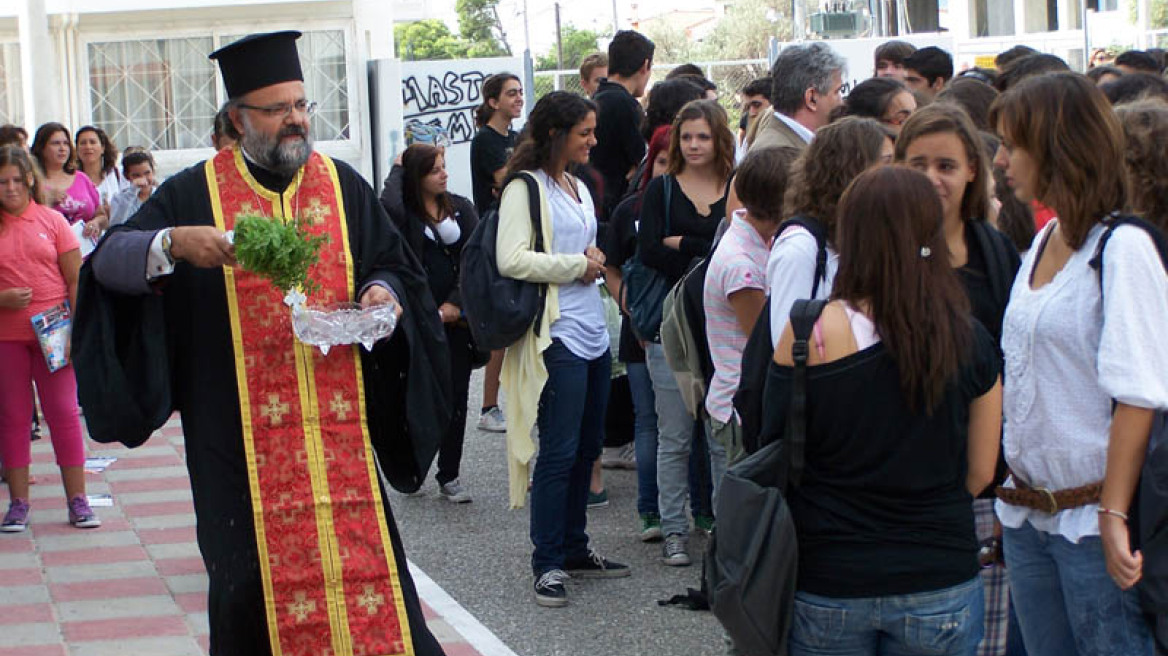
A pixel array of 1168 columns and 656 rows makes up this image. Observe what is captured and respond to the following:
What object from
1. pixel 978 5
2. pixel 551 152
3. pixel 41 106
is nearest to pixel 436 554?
pixel 551 152

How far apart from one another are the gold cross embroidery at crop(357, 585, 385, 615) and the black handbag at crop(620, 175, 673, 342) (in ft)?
8.82

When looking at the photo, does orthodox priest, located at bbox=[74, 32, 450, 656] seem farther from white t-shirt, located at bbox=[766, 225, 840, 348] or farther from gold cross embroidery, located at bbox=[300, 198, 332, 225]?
white t-shirt, located at bbox=[766, 225, 840, 348]

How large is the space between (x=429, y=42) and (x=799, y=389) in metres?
94.3

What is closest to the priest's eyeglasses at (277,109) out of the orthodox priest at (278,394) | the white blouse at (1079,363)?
the orthodox priest at (278,394)

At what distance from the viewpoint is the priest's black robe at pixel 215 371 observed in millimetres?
4168

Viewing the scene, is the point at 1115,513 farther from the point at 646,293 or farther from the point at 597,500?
the point at 597,500

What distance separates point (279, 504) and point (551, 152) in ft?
8.66

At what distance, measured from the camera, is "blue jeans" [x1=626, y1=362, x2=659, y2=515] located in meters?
7.44

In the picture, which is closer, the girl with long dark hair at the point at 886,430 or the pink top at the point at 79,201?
the girl with long dark hair at the point at 886,430

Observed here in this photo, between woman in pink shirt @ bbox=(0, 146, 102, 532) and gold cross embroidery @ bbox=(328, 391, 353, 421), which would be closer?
gold cross embroidery @ bbox=(328, 391, 353, 421)

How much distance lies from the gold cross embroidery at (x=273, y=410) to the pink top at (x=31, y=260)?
4.31 meters

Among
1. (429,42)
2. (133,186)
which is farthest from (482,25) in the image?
(133,186)

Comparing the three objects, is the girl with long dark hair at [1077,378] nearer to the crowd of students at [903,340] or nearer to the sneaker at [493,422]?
the crowd of students at [903,340]

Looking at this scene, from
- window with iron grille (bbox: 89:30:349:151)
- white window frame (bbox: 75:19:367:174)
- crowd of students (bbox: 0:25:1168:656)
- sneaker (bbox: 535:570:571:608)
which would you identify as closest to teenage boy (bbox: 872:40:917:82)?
crowd of students (bbox: 0:25:1168:656)
